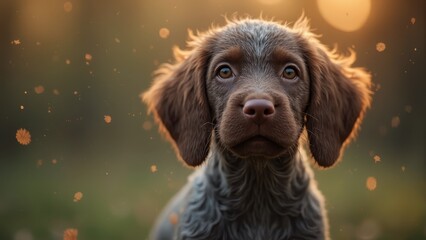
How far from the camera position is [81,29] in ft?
26.5

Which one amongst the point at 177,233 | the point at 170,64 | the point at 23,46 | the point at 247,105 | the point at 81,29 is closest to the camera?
the point at 247,105

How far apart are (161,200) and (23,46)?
2052mm

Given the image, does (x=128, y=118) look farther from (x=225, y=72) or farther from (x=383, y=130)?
(x=225, y=72)

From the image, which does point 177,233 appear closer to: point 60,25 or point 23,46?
point 23,46

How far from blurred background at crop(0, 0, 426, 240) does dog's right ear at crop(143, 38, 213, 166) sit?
147cm

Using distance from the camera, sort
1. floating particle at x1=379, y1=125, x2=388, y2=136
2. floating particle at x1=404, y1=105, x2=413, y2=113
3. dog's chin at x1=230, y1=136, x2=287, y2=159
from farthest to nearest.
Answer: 1. floating particle at x1=379, y1=125, x2=388, y2=136
2. floating particle at x1=404, y1=105, x2=413, y2=113
3. dog's chin at x1=230, y1=136, x2=287, y2=159

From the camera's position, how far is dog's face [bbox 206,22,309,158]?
4090 mm

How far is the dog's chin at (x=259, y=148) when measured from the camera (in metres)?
4.14

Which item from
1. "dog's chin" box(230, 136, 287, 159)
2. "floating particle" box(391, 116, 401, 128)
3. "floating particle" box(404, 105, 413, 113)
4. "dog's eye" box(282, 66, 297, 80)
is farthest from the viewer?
"floating particle" box(391, 116, 401, 128)

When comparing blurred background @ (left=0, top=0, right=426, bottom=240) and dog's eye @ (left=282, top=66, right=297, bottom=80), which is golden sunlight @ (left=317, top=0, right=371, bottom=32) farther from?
dog's eye @ (left=282, top=66, right=297, bottom=80)

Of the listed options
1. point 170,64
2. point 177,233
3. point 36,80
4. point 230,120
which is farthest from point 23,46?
point 230,120

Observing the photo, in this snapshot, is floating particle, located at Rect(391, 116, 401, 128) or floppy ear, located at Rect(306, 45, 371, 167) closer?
floppy ear, located at Rect(306, 45, 371, 167)

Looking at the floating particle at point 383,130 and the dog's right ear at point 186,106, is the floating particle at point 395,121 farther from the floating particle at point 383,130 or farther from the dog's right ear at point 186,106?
the dog's right ear at point 186,106

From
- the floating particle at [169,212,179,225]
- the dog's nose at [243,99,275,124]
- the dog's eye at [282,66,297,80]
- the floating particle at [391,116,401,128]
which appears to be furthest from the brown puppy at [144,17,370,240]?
the floating particle at [391,116,401,128]
